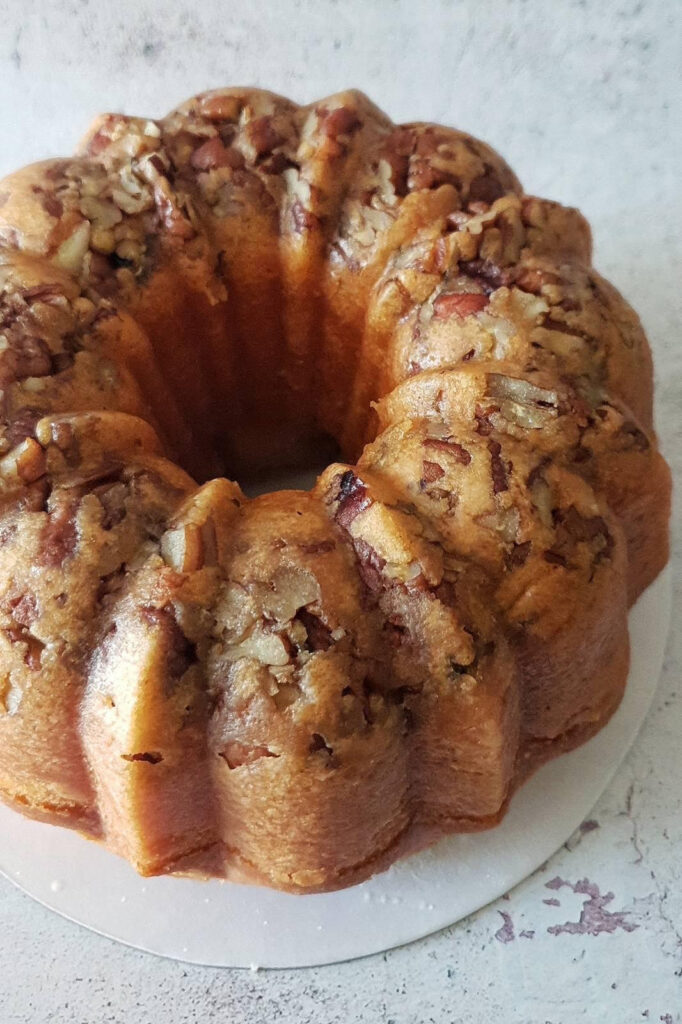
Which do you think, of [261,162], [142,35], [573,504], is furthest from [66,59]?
[573,504]

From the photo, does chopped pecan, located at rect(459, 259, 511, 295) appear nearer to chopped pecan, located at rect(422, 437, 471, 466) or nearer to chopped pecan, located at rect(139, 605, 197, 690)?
chopped pecan, located at rect(422, 437, 471, 466)

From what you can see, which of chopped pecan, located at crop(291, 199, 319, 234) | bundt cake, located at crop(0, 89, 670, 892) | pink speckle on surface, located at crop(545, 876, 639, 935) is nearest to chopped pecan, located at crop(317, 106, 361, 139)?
bundt cake, located at crop(0, 89, 670, 892)

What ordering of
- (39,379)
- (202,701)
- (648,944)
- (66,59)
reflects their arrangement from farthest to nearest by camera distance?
(66,59)
(648,944)
(39,379)
(202,701)

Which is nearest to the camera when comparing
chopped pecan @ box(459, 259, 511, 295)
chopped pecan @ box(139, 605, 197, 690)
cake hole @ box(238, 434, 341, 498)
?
chopped pecan @ box(139, 605, 197, 690)

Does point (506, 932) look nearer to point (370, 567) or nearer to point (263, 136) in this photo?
point (370, 567)

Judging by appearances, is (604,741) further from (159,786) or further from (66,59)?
→ (66,59)

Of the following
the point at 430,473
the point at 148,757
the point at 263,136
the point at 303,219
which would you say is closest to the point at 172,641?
the point at 148,757
